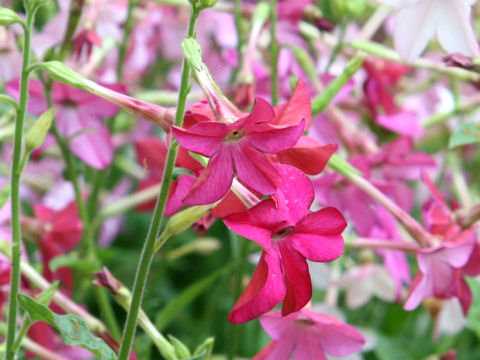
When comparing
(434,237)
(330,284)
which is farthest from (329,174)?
(330,284)

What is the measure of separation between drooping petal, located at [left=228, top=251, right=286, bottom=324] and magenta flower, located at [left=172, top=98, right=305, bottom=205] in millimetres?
48

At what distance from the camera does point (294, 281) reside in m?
0.48

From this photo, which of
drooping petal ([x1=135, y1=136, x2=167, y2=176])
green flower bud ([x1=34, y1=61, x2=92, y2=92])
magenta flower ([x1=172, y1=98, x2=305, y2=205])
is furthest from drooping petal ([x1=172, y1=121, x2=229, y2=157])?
drooping petal ([x1=135, y1=136, x2=167, y2=176])

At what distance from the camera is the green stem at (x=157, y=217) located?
1.56 feet

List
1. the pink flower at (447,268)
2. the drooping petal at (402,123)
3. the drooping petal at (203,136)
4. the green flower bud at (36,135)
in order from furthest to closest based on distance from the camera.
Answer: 1. the drooping petal at (402,123)
2. the pink flower at (447,268)
3. the green flower bud at (36,135)
4. the drooping petal at (203,136)

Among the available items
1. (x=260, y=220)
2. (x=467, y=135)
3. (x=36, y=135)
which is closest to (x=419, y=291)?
(x=467, y=135)

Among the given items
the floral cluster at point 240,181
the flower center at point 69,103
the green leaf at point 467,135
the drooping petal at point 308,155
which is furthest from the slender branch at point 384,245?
the flower center at point 69,103

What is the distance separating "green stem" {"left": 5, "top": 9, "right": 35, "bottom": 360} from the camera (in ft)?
1.69

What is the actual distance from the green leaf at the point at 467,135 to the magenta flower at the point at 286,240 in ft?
0.76

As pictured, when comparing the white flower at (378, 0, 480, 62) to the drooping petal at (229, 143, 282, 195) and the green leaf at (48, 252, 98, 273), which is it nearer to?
the drooping petal at (229, 143, 282, 195)

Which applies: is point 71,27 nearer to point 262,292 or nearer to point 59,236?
point 59,236

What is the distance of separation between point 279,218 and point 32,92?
1.35 ft

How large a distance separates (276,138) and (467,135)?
29 centimetres

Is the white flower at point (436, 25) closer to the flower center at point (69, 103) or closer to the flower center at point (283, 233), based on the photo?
the flower center at point (283, 233)
